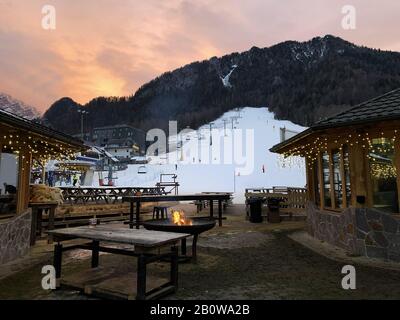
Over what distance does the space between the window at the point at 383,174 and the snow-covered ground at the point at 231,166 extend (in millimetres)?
19021

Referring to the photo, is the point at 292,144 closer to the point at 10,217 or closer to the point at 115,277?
the point at 115,277

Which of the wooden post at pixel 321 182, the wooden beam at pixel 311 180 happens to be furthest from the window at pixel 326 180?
the wooden beam at pixel 311 180

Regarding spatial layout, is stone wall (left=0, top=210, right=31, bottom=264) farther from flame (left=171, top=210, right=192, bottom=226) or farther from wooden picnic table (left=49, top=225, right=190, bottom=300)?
flame (left=171, top=210, right=192, bottom=226)

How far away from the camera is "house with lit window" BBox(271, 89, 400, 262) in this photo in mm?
7500

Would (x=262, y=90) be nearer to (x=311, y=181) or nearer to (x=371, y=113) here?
(x=311, y=181)

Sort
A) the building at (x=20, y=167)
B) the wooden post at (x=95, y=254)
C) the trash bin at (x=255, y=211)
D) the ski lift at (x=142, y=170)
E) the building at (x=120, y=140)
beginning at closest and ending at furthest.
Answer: the wooden post at (x=95, y=254) → the building at (x=20, y=167) → the trash bin at (x=255, y=211) → the ski lift at (x=142, y=170) → the building at (x=120, y=140)

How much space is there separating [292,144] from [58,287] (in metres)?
8.40

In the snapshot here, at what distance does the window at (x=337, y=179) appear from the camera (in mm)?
9043

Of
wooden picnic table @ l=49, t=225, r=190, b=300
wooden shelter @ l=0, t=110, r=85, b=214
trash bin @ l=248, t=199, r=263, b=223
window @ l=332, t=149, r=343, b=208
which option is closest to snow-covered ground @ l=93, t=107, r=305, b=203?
trash bin @ l=248, t=199, r=263, b=223

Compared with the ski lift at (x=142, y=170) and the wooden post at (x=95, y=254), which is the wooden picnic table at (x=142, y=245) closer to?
the wooden post at (x=95, y=254)

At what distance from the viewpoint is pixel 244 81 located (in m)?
159

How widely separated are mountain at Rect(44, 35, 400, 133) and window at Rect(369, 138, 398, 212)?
274 feet
